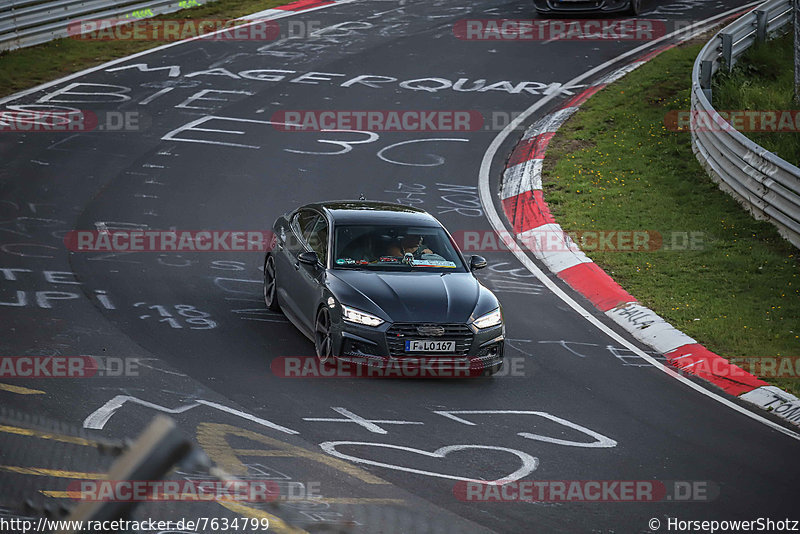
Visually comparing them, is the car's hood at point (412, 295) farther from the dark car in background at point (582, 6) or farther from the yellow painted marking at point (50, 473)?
the dark car in background at point (582, 6)

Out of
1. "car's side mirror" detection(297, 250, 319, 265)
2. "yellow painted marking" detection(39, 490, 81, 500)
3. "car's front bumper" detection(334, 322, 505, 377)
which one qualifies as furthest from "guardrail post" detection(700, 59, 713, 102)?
"yellow painted marking" detection(39, 490, 81, 500)

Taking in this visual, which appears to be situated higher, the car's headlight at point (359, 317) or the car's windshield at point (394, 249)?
the car's windshield at point (394, 249)

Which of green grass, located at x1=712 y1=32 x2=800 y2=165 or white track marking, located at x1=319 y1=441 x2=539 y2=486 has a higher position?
green grass, located at x1=712 y1=32 x2=800 y2=165

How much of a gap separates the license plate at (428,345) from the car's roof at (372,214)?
84.9 inches

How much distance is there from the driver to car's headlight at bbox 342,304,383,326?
1322 mm

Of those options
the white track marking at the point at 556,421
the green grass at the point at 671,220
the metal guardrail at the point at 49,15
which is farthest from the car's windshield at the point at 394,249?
the metal guardrail at the point at 49,15

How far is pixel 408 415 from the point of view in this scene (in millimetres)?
9500

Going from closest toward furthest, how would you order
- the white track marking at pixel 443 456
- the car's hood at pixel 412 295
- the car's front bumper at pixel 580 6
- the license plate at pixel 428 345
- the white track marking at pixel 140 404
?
Result: 1. the white track marking at pixel 443 456
2. the white track marking at pixel 140 404
3. the license plate at pixel 428 345
4. the car's hood at pixel 412 295
5. the car's front bumper at pixel 580 6

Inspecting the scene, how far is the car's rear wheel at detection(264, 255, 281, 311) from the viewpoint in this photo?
12594 mm

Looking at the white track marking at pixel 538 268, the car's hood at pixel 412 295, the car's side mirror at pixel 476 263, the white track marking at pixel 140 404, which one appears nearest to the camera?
the white track marking at pixel 140 404

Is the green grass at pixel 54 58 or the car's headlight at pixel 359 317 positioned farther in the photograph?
the green grass at pixel 54 58

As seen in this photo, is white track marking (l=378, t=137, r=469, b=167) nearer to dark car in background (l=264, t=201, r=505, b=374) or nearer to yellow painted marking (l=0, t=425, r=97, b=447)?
dark car in background (l=264, t=201, r=505, b=374)

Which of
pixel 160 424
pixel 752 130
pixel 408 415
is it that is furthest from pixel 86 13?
pixel 160 424

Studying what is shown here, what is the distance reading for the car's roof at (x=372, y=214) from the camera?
12086mm
